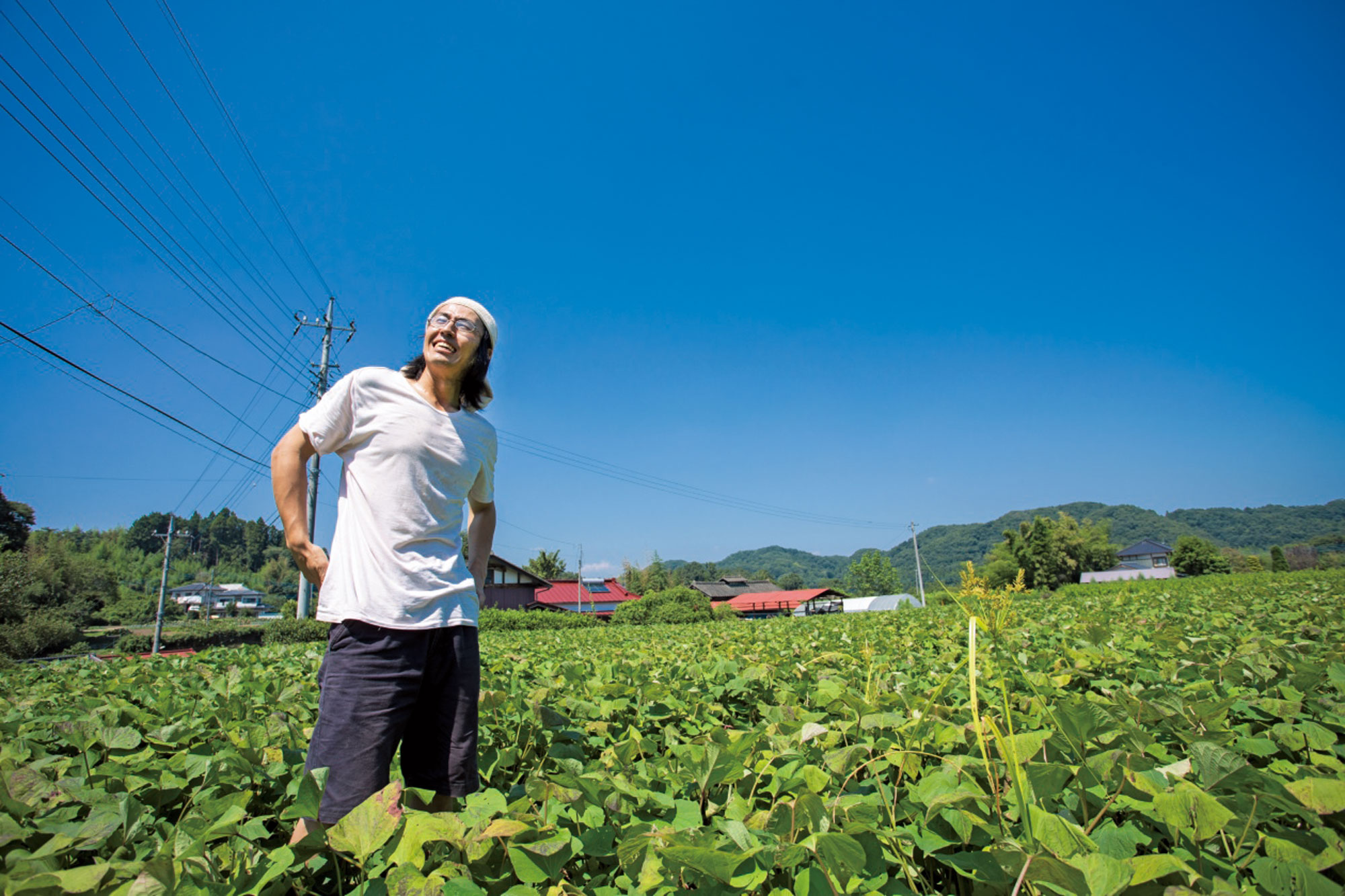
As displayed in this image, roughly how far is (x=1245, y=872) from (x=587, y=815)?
1142 millimetres

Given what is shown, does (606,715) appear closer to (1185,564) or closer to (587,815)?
(587,815)

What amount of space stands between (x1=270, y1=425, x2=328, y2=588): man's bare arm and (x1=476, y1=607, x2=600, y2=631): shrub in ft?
74.7

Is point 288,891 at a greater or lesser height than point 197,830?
lesser

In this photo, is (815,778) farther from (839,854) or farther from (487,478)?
(487,478)

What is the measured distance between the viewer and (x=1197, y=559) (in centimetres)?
4156

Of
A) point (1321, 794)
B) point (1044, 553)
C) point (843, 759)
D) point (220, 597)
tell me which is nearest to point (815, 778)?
point (843, 759)

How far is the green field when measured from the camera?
3.03ft

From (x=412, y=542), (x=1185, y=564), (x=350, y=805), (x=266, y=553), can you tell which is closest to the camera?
(x=350, y=805)

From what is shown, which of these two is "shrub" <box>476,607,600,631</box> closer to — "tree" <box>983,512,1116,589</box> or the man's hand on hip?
the man's hand on hip

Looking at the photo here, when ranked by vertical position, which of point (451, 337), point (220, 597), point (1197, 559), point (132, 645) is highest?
point (451, 337)

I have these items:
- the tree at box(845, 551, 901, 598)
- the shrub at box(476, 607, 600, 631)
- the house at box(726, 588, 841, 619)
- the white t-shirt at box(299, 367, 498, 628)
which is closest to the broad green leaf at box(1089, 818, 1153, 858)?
the white t-shirt at box(299, 367, 498, 628)

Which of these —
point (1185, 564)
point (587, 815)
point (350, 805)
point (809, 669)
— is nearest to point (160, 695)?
point (350, 805)

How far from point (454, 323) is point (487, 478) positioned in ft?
1.82

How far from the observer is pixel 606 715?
2113mm
